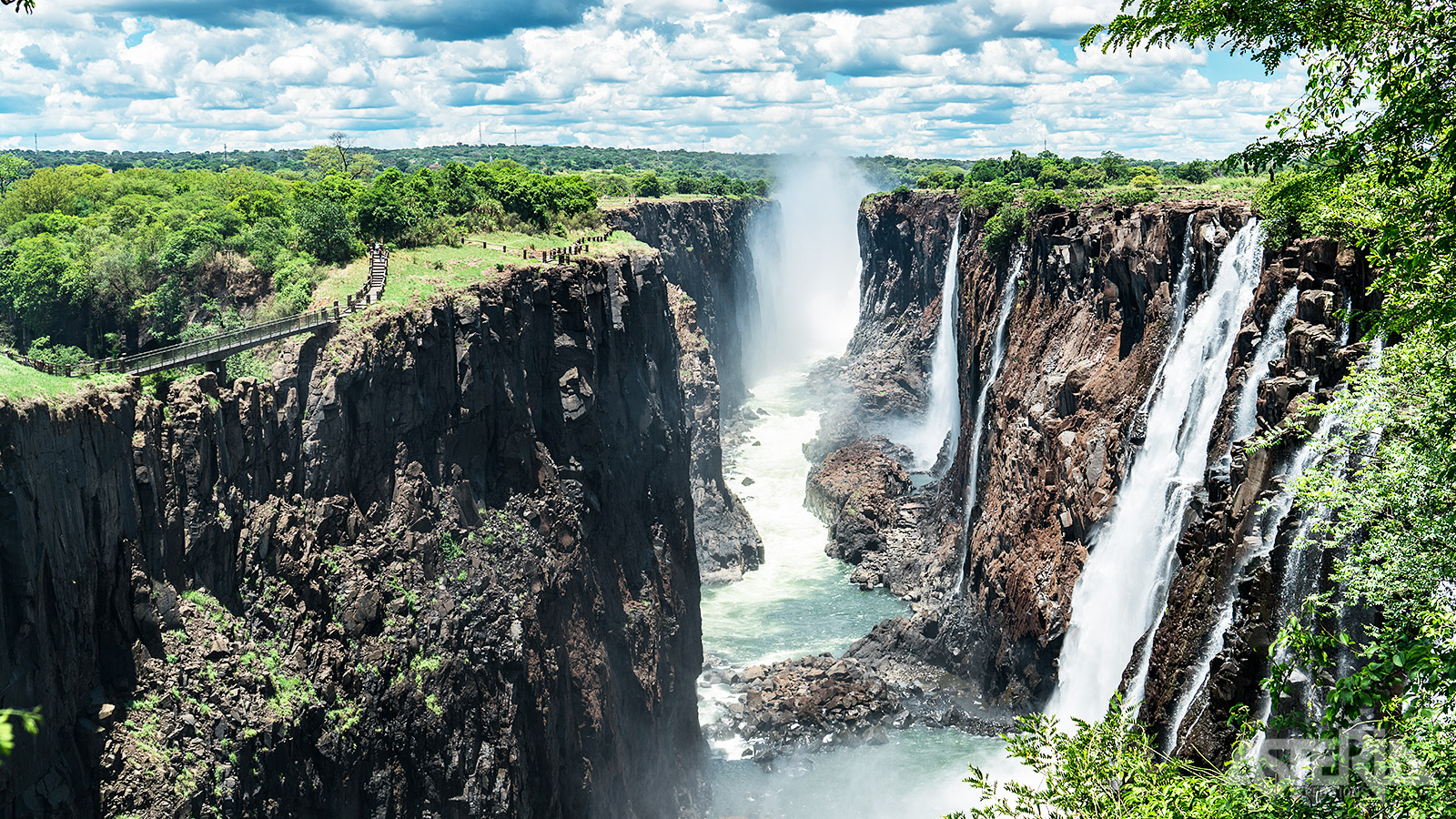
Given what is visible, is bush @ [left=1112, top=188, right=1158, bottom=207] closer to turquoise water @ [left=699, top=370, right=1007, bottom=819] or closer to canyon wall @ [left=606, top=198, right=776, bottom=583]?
turquoise water @ [left=699, top=370, right=1007, bottom=819]

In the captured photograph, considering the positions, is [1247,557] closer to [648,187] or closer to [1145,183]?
[1145,183]

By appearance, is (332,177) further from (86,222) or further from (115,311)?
(115,311)

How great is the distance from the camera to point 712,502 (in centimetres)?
7344

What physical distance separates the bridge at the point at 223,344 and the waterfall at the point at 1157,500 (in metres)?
29.3

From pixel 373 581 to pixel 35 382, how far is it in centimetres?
1196

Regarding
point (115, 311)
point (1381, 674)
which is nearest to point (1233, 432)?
point (1381, 674)

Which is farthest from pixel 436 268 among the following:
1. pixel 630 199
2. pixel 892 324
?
pixel 892 324

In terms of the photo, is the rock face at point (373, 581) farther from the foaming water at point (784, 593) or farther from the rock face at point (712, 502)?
the rock face at point (712, 502)

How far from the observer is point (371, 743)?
101ft

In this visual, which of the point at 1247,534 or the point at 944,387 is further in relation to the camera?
the point at 944,387

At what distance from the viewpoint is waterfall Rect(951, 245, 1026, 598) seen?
6044cm

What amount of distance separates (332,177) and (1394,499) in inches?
2253

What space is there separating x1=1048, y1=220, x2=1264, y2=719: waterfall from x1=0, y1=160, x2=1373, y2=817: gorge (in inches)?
6.7

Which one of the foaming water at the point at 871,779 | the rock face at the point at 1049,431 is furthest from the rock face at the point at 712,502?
the foaming water at the point at 871,779
